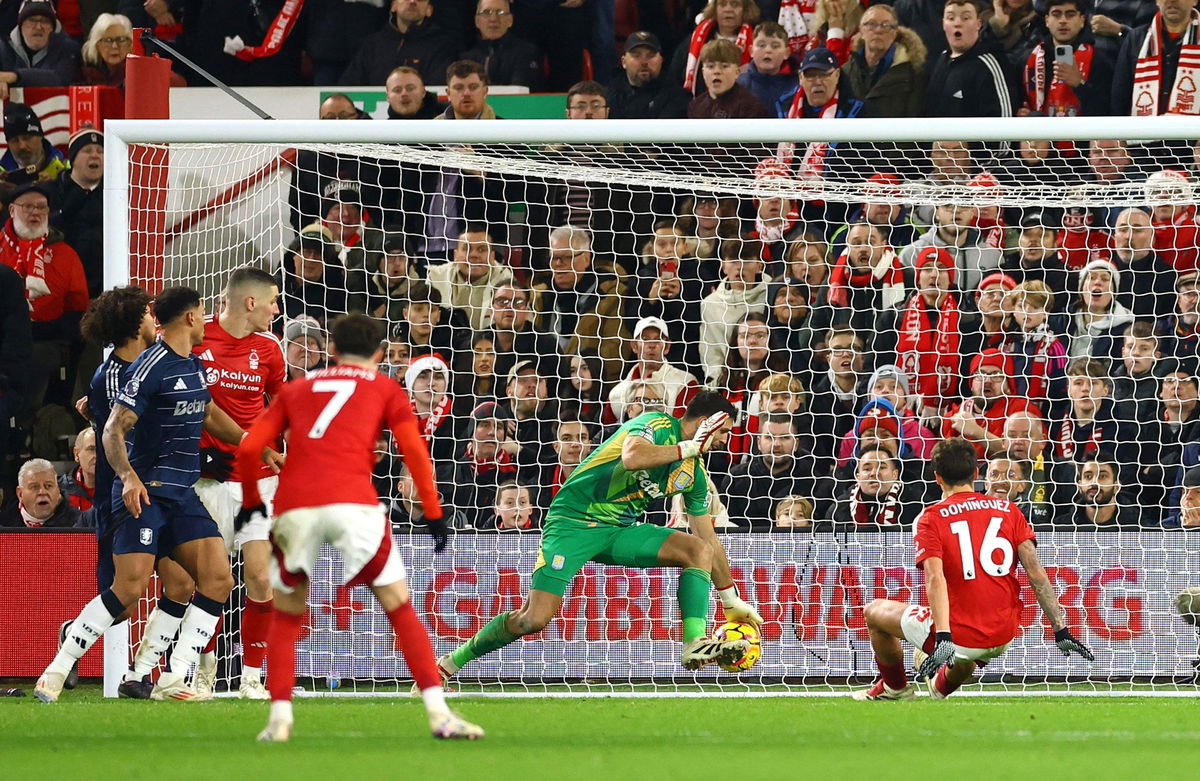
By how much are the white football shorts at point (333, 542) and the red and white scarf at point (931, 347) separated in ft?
19.2

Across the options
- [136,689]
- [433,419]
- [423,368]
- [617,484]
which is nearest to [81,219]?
[423,368]

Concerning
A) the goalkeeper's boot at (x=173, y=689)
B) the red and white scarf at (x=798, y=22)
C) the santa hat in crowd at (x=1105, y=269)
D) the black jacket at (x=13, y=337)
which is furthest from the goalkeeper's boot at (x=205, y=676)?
the red and white scarf at (x=798, y=22)

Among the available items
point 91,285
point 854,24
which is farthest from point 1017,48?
point 91,285

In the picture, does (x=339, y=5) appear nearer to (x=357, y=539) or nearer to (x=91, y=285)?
(x=91, y=285)

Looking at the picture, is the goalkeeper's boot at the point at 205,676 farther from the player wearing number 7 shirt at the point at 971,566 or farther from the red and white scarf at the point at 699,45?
the red and white scarf at the point at 699,45

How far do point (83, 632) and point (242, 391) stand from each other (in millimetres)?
1565

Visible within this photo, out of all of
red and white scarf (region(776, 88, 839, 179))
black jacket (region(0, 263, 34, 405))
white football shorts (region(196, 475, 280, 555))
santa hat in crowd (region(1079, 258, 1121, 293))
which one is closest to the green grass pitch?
white football shorts (region(196, 475, 280, 555))

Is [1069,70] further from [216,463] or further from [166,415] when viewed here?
[166,415]

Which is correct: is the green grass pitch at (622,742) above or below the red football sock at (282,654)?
below

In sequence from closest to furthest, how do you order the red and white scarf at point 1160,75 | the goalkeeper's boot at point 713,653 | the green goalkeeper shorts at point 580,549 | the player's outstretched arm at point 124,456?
the player's outstretched arm at point 124,456, the goalkeeper's boot at point 713,653, the green goalkeeper shorts at point 580,549, the red and white scarf at point 1160,75

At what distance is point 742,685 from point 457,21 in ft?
21.4

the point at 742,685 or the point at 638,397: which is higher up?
the point at 638,397

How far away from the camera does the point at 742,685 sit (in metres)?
10.4

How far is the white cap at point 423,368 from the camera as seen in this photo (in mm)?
10969
